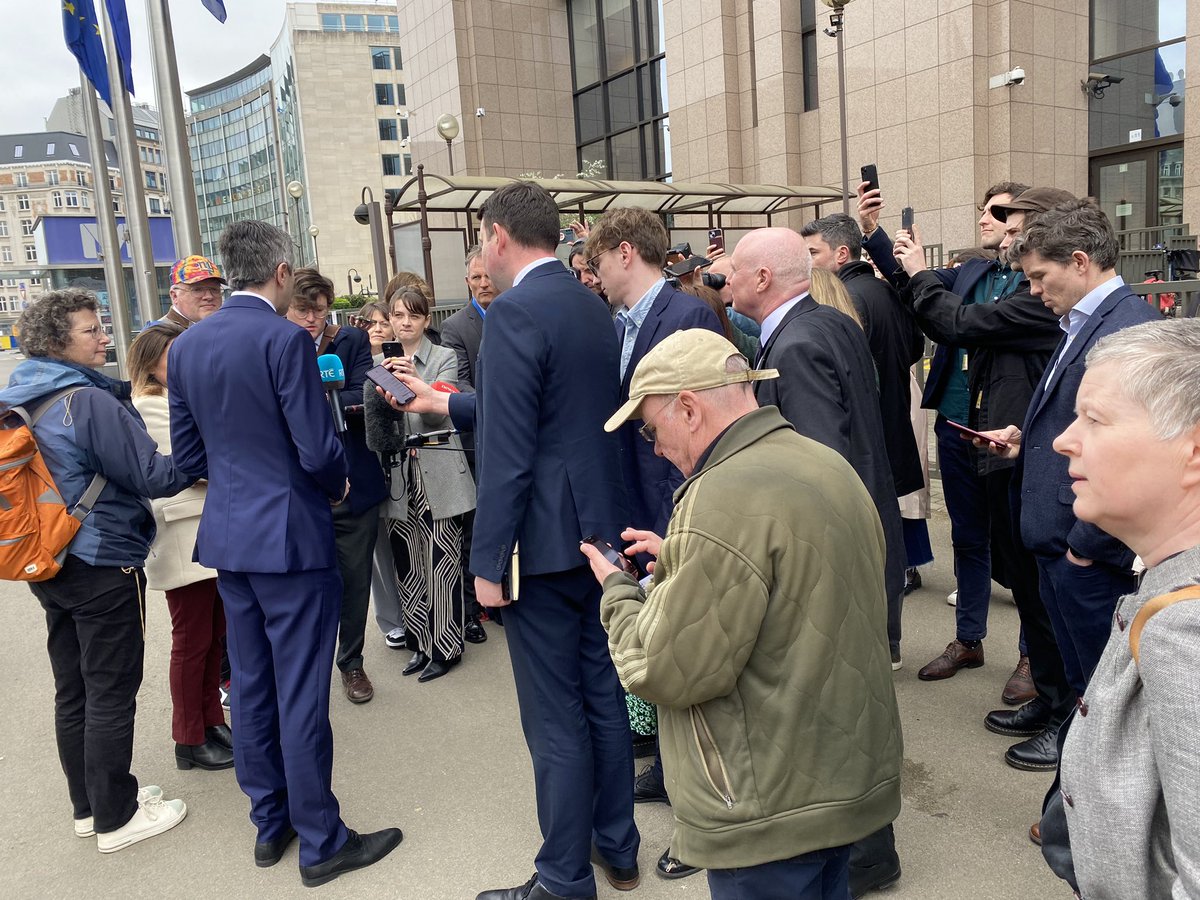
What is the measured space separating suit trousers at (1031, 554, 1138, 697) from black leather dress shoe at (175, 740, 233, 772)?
11.8 feet

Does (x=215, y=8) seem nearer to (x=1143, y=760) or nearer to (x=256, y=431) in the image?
(x=256, y=431)

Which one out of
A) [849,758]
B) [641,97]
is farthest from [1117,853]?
[641,97]

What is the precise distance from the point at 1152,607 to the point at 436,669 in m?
4.09

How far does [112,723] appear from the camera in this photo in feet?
10.5

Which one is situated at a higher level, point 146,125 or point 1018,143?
point 146,125

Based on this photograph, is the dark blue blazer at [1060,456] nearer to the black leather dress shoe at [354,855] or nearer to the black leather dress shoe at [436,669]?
the black leather dress shoe at [354,855]

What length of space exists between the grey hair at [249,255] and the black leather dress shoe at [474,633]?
9.17 ft

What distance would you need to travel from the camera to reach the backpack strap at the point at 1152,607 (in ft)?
3.69

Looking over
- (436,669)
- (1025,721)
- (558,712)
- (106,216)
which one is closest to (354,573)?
(436,669)

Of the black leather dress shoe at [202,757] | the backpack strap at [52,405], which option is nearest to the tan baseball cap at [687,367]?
the backpack strap at [52,405]

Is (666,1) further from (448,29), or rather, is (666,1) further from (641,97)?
(448,29)

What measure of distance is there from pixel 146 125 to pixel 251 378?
310 ft

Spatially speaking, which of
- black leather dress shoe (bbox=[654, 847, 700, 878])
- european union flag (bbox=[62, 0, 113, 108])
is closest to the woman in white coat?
black leather dress shoe (bbox=[654, 847, 700, 878])

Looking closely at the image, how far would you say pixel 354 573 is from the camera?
457 centimetres
